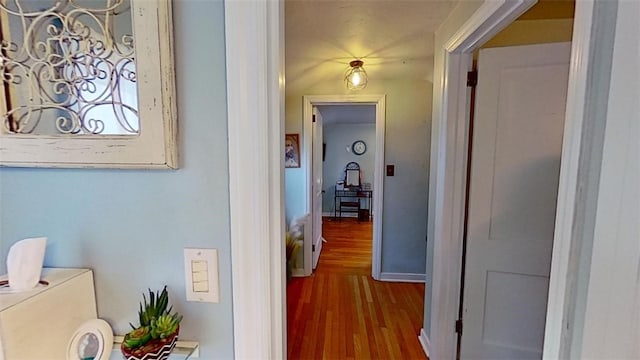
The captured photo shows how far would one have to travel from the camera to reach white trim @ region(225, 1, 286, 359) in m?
0.59

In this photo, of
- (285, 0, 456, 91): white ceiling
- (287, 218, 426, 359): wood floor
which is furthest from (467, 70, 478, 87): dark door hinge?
(287, 218, 426, 359): wood floor

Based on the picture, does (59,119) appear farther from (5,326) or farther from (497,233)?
(497,233)

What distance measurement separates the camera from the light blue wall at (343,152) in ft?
20.7

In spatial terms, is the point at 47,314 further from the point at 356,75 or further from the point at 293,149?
the point at 293,149

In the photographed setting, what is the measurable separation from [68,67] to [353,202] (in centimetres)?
594

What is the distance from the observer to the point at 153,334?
59 centimetres

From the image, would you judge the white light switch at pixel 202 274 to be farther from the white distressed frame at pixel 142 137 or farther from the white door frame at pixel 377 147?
the white door frame at pixel 377 147

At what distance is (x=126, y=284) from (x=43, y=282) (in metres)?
0.15

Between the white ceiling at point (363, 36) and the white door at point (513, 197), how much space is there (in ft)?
1.59

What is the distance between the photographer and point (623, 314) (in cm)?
55

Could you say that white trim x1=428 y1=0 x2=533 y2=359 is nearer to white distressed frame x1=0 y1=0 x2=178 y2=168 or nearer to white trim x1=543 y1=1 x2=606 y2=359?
white trim x1=543 y1=1 x2=606 y2=359

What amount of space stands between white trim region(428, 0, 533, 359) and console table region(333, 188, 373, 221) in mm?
4379

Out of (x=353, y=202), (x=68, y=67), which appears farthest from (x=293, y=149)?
(x=353, y=202)

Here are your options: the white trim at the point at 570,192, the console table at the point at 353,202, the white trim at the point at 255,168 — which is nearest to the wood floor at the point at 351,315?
the white trim at the point at 570,192
